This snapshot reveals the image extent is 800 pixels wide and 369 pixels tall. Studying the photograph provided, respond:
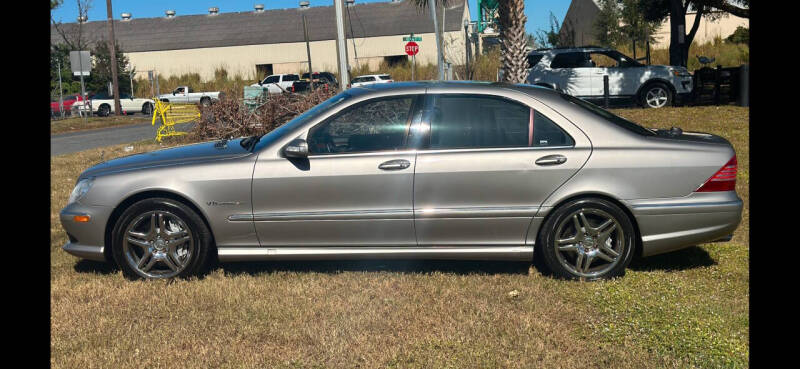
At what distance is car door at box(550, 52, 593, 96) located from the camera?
18.9 meters

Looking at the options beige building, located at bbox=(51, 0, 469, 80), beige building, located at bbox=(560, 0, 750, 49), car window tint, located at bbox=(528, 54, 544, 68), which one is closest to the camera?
car window tint, located at bbox=(528, 54, 544, 68)

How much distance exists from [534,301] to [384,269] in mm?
1321

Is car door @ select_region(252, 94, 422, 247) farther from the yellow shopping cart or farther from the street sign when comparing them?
the street sign

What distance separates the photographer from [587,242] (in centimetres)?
508

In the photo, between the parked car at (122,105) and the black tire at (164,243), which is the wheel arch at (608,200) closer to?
the black tire at (164,243)

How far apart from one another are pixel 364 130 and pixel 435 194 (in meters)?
0.73

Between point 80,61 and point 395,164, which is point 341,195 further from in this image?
point 80,61

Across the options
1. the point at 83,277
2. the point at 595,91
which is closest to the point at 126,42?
the point at 595,91

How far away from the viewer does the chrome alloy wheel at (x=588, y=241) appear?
5047 millimetres

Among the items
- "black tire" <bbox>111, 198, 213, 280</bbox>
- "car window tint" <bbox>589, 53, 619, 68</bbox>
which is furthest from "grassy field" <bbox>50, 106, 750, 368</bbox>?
"car window tint" <bbox>589, 53, 619, 68</bbox>

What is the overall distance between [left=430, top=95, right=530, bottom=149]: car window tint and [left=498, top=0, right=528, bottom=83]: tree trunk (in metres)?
11.0

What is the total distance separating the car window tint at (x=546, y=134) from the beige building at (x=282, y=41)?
48.7 meters

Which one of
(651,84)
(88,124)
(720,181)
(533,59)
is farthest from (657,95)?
(88,124)
